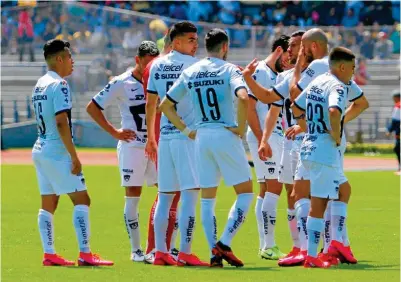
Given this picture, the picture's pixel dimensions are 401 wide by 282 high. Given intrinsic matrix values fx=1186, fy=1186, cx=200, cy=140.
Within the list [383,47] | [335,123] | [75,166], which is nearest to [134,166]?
[75,166]

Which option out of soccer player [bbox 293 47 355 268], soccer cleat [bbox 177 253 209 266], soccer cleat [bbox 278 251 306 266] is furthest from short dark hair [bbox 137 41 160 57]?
soccer cleat [bbox 278 251 306 266]

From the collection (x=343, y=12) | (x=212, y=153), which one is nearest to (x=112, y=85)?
(x=212, y=153)

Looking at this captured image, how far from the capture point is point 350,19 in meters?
41.5

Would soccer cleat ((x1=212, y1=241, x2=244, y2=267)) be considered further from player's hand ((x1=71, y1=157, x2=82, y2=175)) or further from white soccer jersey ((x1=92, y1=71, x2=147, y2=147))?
white soccer jersey ((x1=92, y1=71, x2=147, y2=147))

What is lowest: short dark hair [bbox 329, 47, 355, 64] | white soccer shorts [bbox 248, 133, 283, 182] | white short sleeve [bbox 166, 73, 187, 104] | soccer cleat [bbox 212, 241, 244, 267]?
soccer cleat [bbox 212, 241, 244, 267]

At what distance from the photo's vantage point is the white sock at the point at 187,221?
1236cm

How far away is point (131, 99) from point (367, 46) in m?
24.7

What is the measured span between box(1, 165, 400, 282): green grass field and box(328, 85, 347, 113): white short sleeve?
1.63m

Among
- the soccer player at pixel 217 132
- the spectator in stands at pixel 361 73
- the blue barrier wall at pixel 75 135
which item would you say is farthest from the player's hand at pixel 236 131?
the blue barrier wall at pixel 75 135

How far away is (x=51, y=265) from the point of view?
1243 centimetres

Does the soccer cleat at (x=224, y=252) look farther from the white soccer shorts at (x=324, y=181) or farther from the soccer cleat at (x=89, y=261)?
the soccer cleat at (x=89, y=261)

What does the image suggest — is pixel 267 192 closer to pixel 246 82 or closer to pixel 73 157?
pixel 246 82

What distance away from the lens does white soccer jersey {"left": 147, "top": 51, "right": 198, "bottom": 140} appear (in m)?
12.6

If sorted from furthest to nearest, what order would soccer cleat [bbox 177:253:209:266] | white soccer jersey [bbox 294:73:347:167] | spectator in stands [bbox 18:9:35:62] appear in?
spectator in stands [bbox 18:9:35:62] < soccer cleat [bbox 177:253:209:266] < white soccer jersey [bbox 294:73:347:167]
